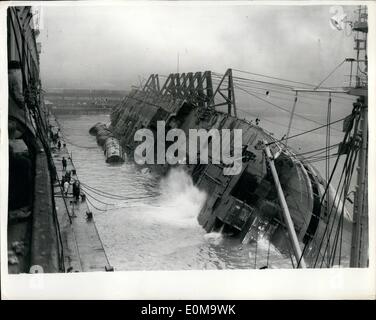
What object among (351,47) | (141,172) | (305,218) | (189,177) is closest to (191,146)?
(189,177)

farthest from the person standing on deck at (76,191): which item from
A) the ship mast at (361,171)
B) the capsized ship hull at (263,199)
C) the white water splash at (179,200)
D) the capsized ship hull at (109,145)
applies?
the ship mast at (361,171)

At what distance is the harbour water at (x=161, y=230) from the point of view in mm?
16938

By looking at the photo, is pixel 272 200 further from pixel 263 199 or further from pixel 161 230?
pixel 161 230

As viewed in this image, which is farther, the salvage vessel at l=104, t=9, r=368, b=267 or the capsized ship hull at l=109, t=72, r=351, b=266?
the capsized ship hull at l=109, t=72, r=351, b=266

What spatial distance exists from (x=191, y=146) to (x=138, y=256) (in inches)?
466

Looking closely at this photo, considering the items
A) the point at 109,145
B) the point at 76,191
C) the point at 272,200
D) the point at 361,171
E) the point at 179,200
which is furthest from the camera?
the point at 109,145

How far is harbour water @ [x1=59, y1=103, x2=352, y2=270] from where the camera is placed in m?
16.9

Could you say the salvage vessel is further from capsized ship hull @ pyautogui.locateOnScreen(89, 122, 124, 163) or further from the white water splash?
capsized ship hull @ pyautogui.locateOnScreen(89, 122, 124, 163)

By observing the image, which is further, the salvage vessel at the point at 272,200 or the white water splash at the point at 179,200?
the white water splash at the point at 179,200

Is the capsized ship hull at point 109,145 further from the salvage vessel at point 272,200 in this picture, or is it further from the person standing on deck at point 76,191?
the person standing on deck at point 76,191

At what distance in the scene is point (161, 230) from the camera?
19.6 meters

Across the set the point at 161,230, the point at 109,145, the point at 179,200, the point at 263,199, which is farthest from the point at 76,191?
the point at 109,145

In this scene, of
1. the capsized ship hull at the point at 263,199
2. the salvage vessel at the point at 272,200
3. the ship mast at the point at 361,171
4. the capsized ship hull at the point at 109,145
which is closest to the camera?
the ship mast at the point at 361,171

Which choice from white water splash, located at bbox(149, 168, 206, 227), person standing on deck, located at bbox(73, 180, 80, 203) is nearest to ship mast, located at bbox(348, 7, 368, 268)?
white water splash, located at bbox(149, 168, 206, 227)
